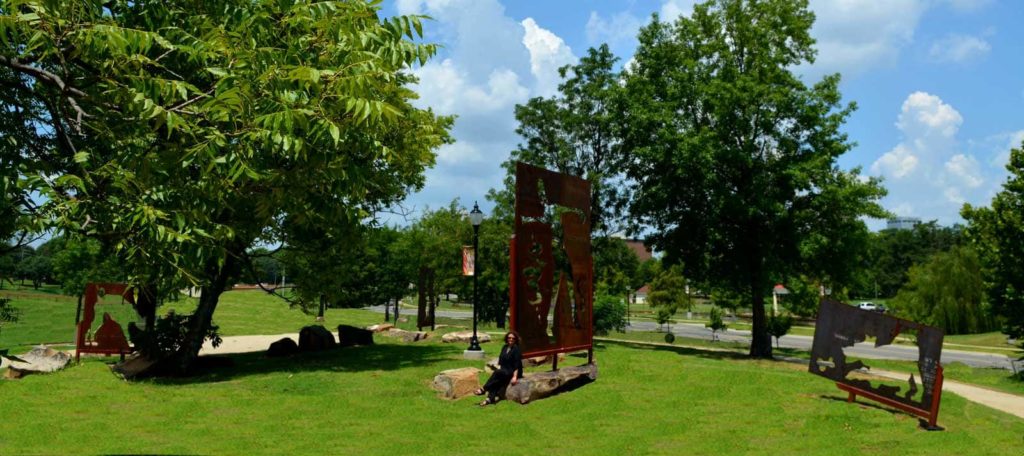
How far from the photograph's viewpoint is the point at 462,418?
13.3m

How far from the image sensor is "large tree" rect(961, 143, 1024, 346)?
24.0 m

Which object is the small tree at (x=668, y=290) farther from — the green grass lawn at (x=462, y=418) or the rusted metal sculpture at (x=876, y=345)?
the rusted metal sculpture at (x=876, y=345)

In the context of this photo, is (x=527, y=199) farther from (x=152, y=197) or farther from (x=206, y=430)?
(x=152, y=197)

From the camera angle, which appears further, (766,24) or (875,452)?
(766,24)

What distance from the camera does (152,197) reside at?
6.65 metres

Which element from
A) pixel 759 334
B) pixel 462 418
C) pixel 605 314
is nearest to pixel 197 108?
pixel 462 418

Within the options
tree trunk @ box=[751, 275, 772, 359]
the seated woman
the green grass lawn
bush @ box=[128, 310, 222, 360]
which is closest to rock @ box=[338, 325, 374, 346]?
bush @ box=[128, 310, 222, 360]

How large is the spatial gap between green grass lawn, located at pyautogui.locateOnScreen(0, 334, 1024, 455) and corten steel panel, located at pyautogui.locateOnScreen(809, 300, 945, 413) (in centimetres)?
45

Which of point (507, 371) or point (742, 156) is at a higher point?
point (742, 156)

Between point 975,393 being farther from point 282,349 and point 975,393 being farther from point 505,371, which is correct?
point 282,349

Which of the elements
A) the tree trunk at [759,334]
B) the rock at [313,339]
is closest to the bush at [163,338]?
Result: the rock at [313,339]

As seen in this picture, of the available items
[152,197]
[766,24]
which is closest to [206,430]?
[152,197]

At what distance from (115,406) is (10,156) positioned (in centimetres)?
965

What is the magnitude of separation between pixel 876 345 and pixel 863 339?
319mm
